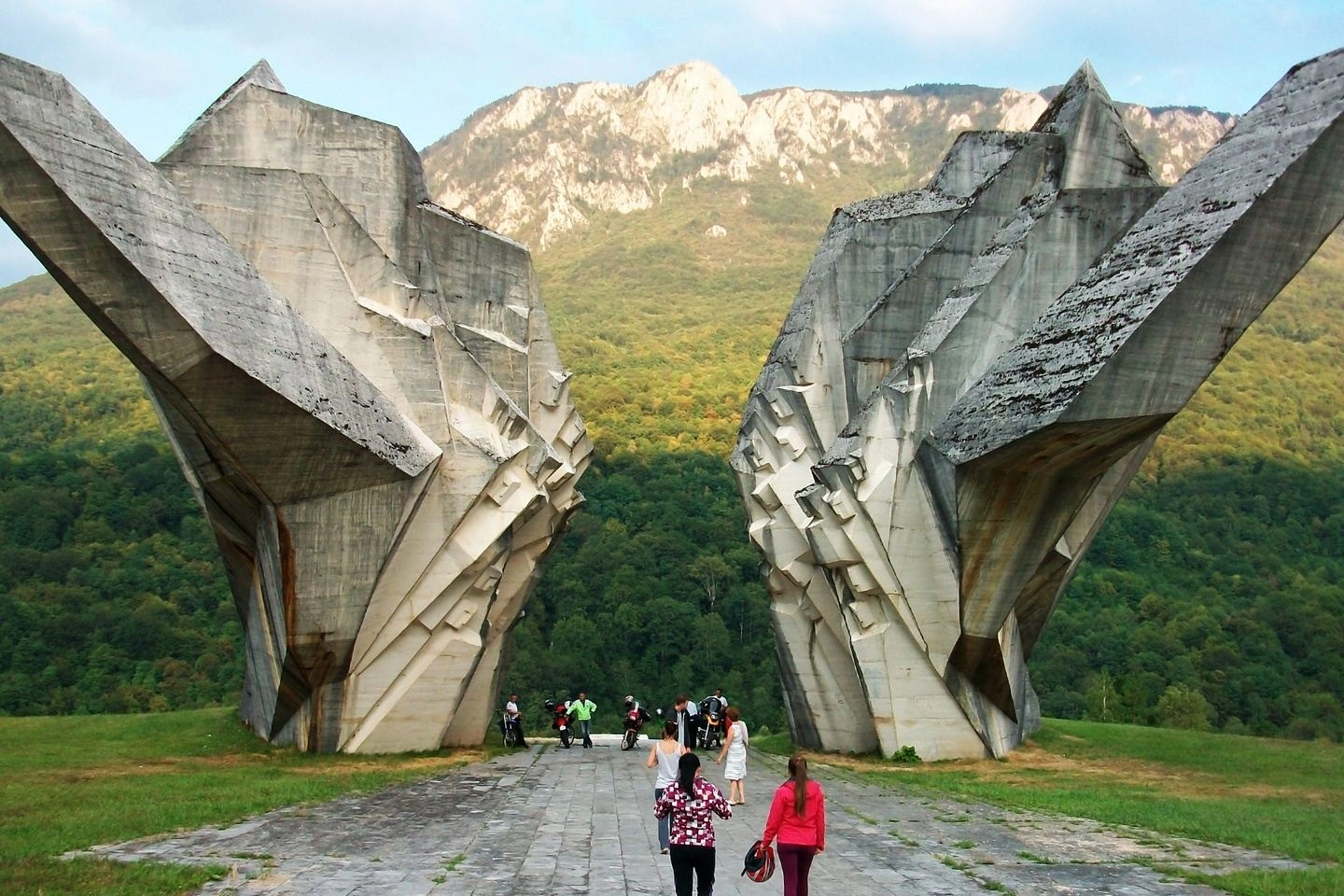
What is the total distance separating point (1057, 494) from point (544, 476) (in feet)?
27.3

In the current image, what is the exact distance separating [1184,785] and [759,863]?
11.8 m

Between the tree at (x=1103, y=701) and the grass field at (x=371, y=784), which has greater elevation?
the tree at (x=1103, y=701)

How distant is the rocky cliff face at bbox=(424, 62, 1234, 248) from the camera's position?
101375mm

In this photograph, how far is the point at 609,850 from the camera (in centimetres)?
1146

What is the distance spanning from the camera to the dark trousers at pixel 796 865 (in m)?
7.85

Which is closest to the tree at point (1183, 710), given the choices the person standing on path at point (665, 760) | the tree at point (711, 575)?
the tree at point (711, 575)

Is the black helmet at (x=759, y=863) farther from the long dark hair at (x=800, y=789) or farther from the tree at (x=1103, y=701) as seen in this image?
the tree at (x=1103, y=701)

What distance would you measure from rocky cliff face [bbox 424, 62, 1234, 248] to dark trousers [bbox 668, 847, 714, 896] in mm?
90571

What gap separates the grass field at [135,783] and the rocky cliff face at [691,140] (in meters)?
76.4

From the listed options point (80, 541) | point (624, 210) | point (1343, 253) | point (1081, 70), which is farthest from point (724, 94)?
point (1081, 70)

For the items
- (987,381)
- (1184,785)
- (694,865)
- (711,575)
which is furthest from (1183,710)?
(694,865)

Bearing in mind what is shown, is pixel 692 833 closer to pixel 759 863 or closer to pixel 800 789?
pixel 759 863

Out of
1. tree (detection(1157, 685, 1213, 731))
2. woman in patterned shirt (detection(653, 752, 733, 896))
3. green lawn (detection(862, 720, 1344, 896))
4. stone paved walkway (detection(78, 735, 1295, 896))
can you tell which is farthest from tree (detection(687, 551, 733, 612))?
woman in patterned shirt (detection(653, 752, 733, 896))

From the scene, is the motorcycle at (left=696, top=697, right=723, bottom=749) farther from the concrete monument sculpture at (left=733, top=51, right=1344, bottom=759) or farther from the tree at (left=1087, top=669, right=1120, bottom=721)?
the tree at (left=1087, top=669, right=1120, bottom=721)
